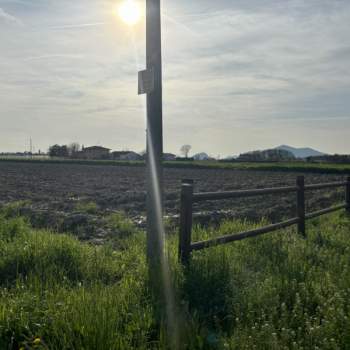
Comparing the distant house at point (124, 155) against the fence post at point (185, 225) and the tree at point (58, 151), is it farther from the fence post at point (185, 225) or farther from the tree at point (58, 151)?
the fence post at point (185, 225)

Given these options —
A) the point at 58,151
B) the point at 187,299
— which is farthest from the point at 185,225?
the point at 58,151

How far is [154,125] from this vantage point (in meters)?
5.37

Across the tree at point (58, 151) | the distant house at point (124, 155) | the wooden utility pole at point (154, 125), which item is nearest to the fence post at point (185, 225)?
the wooden utility pole at point (154, 125)

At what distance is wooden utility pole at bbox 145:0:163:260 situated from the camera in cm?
523

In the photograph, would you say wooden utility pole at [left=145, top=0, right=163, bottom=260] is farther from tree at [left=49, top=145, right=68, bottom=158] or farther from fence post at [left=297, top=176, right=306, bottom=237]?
tree at [left=49, top=145, right=68, bottom=158]

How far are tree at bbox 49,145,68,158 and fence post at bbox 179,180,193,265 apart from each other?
372 ft

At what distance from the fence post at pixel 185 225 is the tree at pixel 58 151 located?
113345 millimetres

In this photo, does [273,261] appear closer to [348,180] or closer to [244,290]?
[244,290]

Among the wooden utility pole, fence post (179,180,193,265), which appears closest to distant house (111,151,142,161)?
the wooden utility pole

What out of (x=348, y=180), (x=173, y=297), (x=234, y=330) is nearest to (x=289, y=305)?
(x=234, y=330)

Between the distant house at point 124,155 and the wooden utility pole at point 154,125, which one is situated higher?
the distant house at point 124,155

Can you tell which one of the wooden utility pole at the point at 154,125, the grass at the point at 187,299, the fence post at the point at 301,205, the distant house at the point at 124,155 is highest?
the distant house at the point at 124,155

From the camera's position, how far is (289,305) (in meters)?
3.97

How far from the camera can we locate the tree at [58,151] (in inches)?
4459
